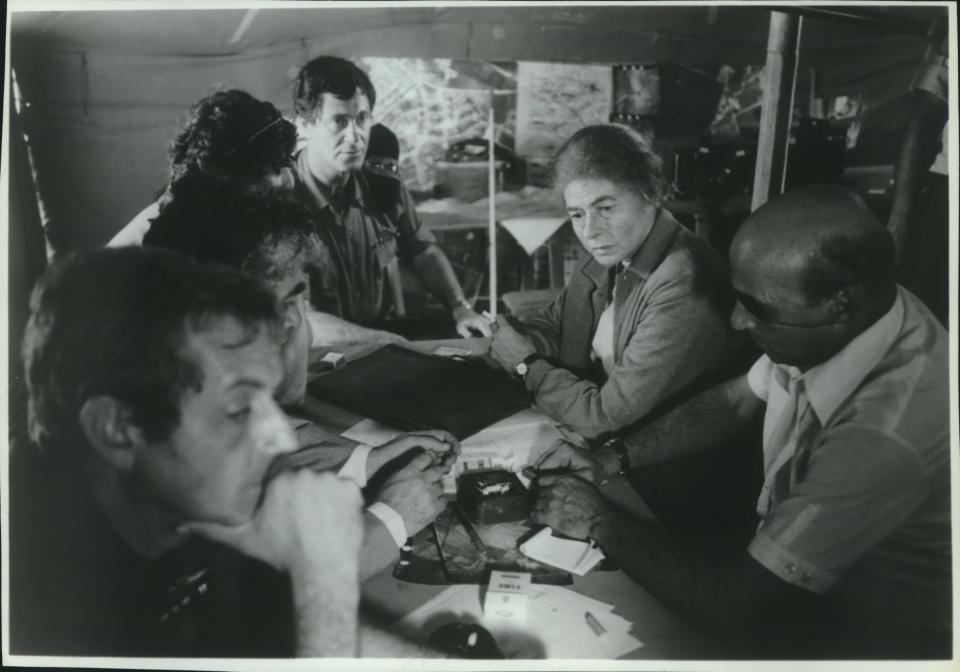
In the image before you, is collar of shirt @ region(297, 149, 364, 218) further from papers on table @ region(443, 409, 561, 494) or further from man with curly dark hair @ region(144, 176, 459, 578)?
papers on table @ region(443, 409, 561, 494)

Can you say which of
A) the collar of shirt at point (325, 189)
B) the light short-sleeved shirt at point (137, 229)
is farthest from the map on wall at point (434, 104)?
the light short-sleeved shirt at point (137, 229)

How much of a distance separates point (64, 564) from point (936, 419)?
2.15 meters

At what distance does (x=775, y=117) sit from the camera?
6.41 ft

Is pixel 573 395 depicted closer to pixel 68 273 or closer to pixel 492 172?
pixel 492 172

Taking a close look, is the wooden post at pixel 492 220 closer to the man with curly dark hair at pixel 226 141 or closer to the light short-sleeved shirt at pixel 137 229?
the man with curly dark hair at pixel 226 141

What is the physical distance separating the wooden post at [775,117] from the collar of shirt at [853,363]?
48cm

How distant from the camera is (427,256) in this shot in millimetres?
1978

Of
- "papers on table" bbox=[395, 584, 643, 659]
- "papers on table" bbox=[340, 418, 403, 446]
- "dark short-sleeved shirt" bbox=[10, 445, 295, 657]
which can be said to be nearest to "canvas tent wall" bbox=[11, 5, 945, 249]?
"dark short-sleeved shirt" bbox=[10, 445, 295, 657]

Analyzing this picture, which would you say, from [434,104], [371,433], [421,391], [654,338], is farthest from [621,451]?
[434,104]

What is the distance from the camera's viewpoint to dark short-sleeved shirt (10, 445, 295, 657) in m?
1.62

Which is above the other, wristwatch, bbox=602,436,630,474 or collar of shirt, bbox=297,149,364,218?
collar of shirt, bbox=297,149,364,218

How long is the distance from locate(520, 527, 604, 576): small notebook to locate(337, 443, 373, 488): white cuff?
1.44ft

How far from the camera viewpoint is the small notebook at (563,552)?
1.64 m

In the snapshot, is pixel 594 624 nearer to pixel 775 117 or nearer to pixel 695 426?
pixel 695 426
